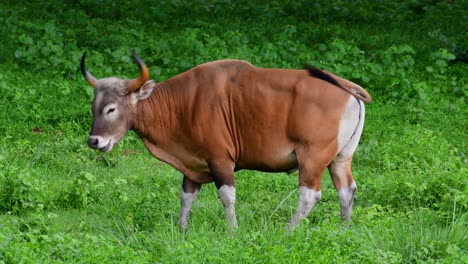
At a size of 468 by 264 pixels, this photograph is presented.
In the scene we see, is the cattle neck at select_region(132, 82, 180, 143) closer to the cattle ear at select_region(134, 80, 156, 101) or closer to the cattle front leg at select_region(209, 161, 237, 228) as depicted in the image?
the cattle ear at select_region(134, 80, 156, 101)

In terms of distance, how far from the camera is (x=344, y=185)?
1009 cm

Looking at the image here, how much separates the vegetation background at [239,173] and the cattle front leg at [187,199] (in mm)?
107

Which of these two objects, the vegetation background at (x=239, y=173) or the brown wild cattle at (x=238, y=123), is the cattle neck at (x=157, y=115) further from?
the vegetation background at (x=239, y=173)

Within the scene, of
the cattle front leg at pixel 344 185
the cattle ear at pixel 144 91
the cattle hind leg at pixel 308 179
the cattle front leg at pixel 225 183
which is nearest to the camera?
the cattle hind leg at pixel 308 179

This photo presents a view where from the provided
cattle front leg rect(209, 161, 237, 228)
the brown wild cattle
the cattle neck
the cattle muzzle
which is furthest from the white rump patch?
the cattle muzzle

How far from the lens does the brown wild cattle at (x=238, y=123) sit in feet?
31.9

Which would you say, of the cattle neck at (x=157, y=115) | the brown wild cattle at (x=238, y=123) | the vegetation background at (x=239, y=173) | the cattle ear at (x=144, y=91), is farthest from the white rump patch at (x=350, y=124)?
the cattle ear at (x=144, y=91)

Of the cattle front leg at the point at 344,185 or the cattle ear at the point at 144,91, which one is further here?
the cattle front leg at the point at 344,185

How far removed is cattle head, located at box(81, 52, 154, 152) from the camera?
983 centimetres

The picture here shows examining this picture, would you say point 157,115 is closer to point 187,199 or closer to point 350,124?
point 187,199

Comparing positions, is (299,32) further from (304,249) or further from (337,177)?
(304,249)

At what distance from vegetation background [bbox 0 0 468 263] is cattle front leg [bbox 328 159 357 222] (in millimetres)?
115

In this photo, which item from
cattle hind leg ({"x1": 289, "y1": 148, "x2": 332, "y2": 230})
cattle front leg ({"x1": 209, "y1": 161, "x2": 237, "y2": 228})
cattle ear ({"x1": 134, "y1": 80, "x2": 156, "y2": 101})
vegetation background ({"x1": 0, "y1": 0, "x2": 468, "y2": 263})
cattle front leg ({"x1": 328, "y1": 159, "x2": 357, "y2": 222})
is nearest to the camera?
vegetation background ({"x1": 0, "y1": 0, "x2": 468, "y2": 263})

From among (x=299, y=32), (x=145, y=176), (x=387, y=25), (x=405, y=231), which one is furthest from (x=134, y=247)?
(x=387, y=25)
